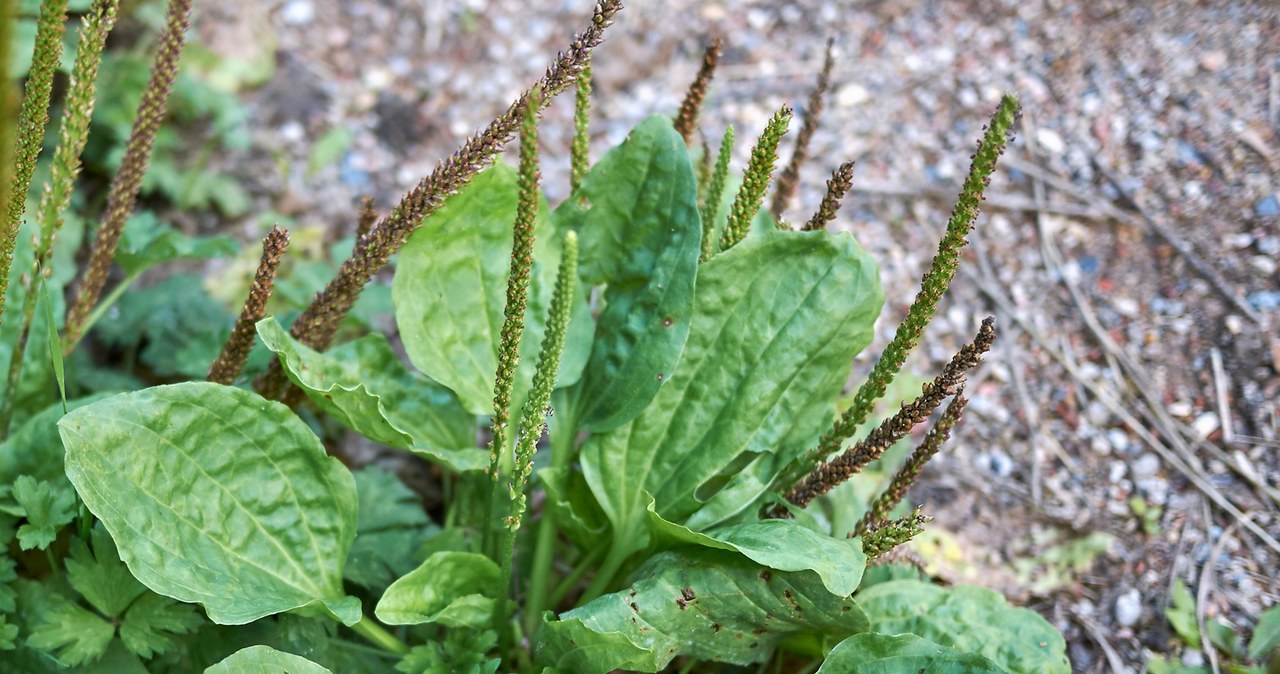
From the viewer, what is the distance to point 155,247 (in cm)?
261

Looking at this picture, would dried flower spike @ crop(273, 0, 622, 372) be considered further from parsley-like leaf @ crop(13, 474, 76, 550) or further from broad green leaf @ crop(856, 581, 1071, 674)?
broad green leaf @ crop(856, 581, 1071, 674)

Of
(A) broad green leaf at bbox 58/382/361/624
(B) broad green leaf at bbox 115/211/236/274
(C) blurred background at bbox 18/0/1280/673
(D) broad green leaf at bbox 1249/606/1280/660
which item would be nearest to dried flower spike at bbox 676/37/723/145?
(C) blurred background at bbox 18/0/1280/673

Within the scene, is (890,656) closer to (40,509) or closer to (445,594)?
(445,594)

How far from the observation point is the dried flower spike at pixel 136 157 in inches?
87.9

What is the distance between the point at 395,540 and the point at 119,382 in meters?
0.93

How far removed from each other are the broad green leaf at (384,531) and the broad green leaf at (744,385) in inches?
20.7

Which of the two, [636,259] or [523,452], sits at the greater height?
[636,259]

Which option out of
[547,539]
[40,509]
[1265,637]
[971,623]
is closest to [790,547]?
[971,623]

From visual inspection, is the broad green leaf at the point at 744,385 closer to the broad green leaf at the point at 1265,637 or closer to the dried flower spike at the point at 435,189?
the dried flower spike at the point at 435,189

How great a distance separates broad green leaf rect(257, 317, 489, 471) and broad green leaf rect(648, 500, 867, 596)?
57 cm

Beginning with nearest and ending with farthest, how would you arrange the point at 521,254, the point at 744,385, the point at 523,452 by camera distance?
the point at 521,254 < the point at 523,452 < the point at 744,385

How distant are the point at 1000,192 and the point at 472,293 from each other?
2155mm

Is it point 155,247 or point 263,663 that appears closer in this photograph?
point 263,663

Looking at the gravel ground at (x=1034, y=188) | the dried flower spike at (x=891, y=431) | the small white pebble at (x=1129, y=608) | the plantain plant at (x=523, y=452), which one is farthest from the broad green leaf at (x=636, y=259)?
the small white pebble at (x=1129, y=608)
